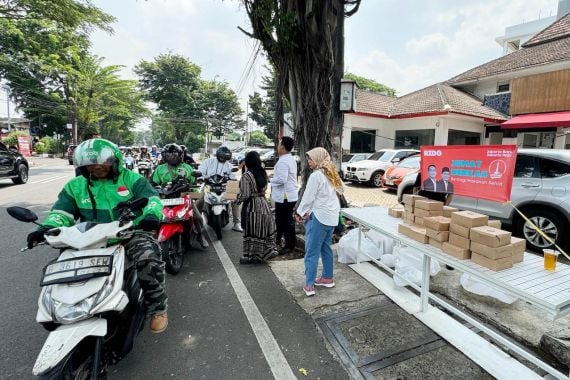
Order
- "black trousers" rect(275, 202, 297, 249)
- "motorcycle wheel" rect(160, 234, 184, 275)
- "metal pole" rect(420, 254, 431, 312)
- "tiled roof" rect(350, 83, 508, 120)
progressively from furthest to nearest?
"tiled roof" rect(350, 83, 508, 120) → "black trousers" rect(275, 202, 297, 249) → "motorcycle wheel" rect(160, 234, 184, 275) → "metal pole" rect(420, 254, 431, 312)

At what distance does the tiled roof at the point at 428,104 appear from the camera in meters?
15.6

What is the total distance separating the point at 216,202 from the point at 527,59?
16.8 m

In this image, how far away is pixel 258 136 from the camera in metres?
50.8

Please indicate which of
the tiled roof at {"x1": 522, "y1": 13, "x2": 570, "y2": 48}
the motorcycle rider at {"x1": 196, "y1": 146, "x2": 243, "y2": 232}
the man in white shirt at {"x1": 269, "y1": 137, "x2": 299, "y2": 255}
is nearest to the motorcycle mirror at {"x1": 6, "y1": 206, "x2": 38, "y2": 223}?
the man in white shirt at {"x1": 269, "y1": 137, "x2": 299, "y2": 255}

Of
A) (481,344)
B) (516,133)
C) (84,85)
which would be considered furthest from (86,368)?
(84,85)

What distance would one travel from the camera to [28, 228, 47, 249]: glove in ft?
6.77

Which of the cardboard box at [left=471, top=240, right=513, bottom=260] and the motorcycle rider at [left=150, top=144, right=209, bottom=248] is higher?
the motorcycle rider at [left=150, top=144, right=209, bottom=248]

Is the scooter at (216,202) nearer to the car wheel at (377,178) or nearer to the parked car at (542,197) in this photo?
the parked car at (542,197)

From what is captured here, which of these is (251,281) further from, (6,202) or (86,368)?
(6,202)

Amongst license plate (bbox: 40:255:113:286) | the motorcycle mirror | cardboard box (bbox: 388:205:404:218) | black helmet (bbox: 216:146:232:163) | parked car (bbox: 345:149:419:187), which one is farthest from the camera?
parked car (bbox: 345:149:419:187)

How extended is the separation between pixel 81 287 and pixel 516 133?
63.3ft

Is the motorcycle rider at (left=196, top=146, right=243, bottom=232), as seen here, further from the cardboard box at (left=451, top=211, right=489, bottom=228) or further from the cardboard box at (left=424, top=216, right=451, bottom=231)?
the cardboard box at (left=451, top=211, right=489, bottom=228)

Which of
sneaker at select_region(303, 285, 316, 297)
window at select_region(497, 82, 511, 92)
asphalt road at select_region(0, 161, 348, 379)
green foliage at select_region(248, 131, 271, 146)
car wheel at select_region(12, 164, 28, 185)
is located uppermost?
window at select_region(497, 82, 511, 92)

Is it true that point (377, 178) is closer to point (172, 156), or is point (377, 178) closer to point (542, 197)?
point (542, 197)
